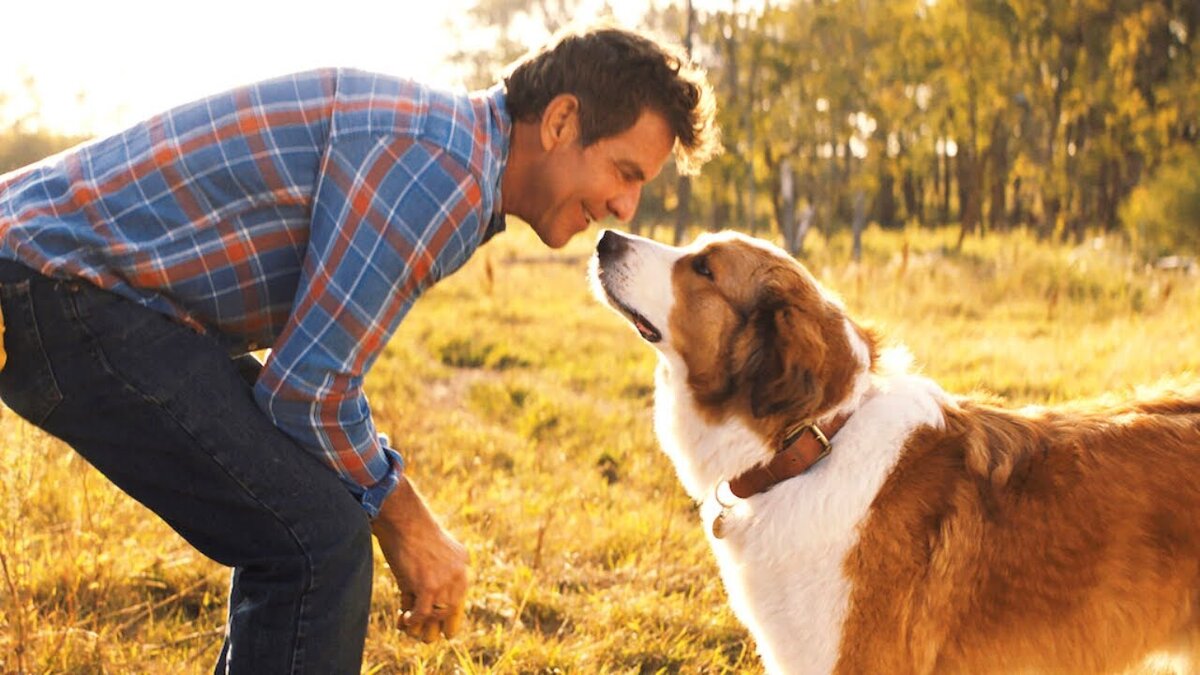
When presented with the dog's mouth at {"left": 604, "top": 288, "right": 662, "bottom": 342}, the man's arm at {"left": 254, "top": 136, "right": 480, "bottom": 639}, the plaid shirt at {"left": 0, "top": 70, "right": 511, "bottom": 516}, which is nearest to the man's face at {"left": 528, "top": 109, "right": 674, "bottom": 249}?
the plaid shirt at {"left": 0, "top": 70, "right": 511, "bottom": 516}

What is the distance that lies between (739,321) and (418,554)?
1251 millimetres

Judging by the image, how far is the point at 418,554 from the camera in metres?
2.38

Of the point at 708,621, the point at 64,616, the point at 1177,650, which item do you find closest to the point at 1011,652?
the point at 1177,650

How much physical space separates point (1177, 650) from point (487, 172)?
234cm

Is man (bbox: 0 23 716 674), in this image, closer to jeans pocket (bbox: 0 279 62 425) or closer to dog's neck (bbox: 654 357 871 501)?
jeans pocket (bbox: 0 279 62 425)

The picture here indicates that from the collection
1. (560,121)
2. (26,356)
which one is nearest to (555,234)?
(560,121)

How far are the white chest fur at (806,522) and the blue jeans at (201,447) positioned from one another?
119cm

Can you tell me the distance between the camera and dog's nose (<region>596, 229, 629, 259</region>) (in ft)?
10.8

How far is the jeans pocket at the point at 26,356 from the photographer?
2.13 metres

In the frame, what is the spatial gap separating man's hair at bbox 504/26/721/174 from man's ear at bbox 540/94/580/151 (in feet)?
0.06

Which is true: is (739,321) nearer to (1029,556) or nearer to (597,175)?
(597,175)

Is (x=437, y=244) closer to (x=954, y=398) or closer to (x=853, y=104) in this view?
(x=954, y=398)

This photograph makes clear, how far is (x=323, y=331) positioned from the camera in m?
2.11

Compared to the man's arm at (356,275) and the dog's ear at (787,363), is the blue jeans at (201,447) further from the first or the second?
the dog's ear at (787,363)
